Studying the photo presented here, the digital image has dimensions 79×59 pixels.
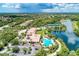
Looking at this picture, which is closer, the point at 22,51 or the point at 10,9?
the point at 22,51

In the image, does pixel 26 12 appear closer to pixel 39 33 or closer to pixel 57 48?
pixel 39 33

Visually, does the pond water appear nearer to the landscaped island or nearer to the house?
the landscaped island

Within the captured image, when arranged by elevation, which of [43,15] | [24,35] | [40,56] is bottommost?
[40,56]

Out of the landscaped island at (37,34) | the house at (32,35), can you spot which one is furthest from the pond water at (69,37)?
the house at (32,35)

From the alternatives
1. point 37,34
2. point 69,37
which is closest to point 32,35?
point 37,34

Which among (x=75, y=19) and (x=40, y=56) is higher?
(x=75, y=19)

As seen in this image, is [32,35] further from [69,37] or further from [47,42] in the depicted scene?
[69,37]

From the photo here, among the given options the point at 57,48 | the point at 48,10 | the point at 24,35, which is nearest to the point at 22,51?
the point at 24,35
